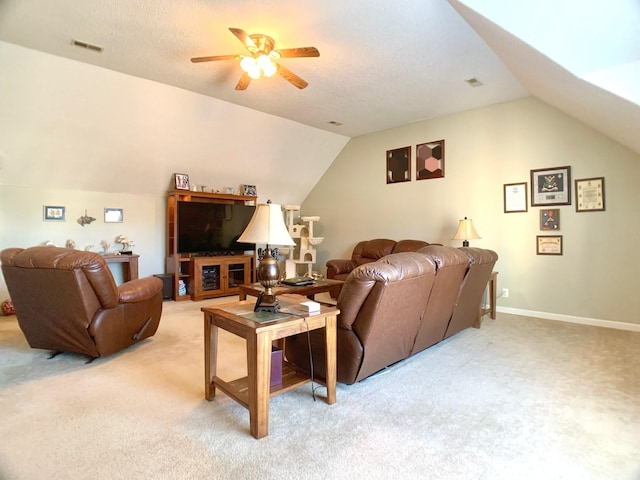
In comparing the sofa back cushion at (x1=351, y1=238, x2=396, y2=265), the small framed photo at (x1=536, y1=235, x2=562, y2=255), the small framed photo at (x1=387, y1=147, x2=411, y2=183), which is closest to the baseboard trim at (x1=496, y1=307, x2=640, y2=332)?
the small framed photo at (x1=536, y1=235, x2=562, y2=255)

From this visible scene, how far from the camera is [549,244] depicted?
174 inches

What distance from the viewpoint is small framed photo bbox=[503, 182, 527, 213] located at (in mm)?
4609

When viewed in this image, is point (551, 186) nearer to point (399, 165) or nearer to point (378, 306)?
point (399, 165)

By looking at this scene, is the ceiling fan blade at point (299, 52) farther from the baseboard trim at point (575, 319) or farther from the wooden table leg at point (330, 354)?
the baseboard trim at point (575, 319)

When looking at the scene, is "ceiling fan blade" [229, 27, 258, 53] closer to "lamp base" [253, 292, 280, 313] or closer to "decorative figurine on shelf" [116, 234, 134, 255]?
"lamp base" [253, 292, 280, 313]

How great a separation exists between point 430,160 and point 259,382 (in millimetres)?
4631

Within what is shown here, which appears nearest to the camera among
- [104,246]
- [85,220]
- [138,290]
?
[138,290]

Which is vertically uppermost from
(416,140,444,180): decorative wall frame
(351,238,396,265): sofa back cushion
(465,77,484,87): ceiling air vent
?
(465,77,484,87): ceiling air vent

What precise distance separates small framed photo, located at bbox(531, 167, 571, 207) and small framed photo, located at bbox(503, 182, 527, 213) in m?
0.10

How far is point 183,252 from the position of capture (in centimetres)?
558

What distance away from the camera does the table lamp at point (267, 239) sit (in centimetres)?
A: 220

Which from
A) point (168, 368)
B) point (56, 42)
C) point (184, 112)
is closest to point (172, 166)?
point (184, 112)

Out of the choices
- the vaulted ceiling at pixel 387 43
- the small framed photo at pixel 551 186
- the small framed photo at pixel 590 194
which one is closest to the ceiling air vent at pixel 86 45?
the vaulted ceiling at pixel 387 43

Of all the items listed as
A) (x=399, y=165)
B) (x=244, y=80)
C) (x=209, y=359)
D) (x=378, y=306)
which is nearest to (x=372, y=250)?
(x=399, y=165)
